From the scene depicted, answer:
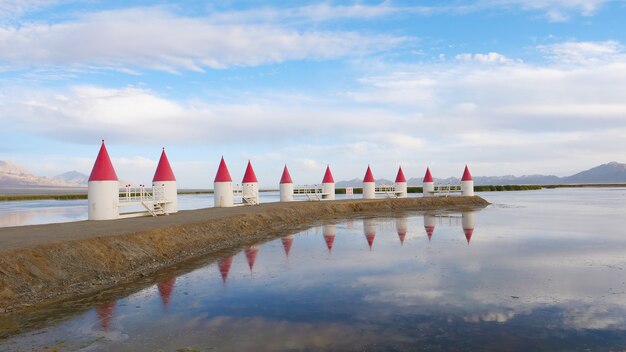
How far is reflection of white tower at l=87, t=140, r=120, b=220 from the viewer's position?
2125 cm

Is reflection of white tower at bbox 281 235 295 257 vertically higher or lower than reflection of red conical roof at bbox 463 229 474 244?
higher

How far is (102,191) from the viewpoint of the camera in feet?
70.0

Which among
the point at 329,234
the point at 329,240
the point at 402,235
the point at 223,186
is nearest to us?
the point at 329,240

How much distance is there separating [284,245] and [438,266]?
23.4 ft

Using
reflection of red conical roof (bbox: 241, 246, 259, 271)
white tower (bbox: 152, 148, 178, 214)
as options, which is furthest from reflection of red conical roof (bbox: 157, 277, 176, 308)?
white tower (bbox: 152, 148, 178, 214)

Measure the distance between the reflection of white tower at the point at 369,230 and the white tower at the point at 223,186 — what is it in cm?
1012

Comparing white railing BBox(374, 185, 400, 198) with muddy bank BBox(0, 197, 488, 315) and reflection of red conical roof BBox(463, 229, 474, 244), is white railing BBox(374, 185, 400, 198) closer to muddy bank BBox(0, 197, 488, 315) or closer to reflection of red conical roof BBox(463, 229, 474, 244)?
reflection of red conical roof BBox(463, 229, 474, 244)

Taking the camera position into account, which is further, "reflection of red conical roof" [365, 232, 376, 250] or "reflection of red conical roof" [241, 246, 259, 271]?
"reflection of red conical roof" [365, 232, 376, 250]

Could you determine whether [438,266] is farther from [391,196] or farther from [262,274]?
[391,196]

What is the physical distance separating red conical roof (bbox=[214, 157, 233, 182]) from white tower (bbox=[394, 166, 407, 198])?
19.9 meters

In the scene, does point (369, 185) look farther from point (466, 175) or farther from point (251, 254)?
point (251, 254)

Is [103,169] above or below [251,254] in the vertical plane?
above

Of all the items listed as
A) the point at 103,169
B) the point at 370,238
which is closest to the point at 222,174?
the point at 103,169

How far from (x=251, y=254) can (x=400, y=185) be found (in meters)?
30.9
